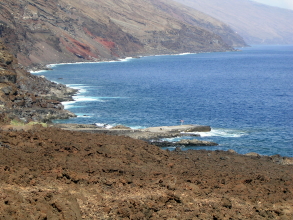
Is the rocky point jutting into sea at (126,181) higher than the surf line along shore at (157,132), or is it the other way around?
the rocky point jutting into sea at (126,181)

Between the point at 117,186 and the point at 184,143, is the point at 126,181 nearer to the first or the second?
the point at 117,186

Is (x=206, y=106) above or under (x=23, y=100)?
under

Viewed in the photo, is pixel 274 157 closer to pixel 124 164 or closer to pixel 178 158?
pixel 178 158

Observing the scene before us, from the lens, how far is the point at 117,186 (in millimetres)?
15094

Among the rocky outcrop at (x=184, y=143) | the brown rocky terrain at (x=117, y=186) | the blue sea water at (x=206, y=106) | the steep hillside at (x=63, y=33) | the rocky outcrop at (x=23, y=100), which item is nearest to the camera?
the brown rocky terrain at (x=117, y=186)

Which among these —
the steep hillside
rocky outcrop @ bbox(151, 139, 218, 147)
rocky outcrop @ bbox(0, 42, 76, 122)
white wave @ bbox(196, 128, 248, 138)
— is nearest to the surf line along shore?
rocky outcrop @ bbox(151, 139, 218, 147)

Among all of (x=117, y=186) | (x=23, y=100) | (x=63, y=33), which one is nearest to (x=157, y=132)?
(x=23, y=100)

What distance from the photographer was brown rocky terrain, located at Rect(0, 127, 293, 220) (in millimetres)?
12789

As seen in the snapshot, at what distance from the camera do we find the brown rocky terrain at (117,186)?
12789 millimetres

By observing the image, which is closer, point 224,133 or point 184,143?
point 184,143

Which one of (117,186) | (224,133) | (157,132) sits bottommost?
(224,133)

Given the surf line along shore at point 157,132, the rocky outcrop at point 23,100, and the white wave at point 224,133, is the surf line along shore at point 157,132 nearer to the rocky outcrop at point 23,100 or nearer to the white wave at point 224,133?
the white wave at point 224,133

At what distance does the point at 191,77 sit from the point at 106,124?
189 feet

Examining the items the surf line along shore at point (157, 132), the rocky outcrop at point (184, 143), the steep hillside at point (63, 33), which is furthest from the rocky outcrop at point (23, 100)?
the steep hillside at point (63, 33)
